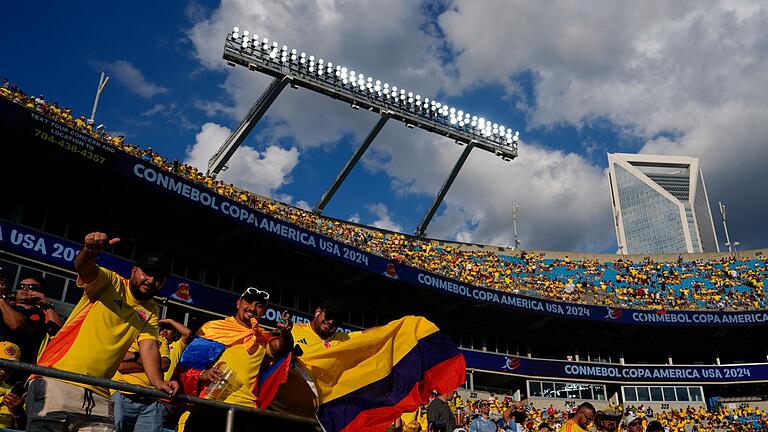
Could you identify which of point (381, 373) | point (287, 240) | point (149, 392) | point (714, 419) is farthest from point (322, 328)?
point (714, 419)

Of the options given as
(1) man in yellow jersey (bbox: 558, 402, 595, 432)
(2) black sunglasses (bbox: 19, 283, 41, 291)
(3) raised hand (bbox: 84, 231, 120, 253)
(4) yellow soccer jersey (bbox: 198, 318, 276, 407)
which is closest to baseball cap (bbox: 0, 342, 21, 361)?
(2) black sunglasses (bbox: 19, 283, 41, 291)

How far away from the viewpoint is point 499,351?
36062 millimetres

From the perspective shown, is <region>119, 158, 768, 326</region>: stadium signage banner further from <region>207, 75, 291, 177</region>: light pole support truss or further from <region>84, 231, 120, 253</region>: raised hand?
<region>84, 231, 120, 253</region>: raised hand

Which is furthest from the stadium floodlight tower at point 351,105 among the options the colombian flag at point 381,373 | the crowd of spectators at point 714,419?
the colombian flag at point 381,373

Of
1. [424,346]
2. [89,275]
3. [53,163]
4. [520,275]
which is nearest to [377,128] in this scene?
[520,275]

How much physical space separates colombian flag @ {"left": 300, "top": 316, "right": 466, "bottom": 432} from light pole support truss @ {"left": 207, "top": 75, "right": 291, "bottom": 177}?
87.4 feet

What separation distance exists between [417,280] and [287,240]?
7719mm

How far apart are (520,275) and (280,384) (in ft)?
125

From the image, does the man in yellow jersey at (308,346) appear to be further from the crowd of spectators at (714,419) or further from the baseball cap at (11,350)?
the crowd of spectators at (714,419)

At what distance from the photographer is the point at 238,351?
4.42m

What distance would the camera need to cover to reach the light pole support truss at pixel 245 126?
31703 mm

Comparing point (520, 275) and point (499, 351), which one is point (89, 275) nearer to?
point (499, 351)

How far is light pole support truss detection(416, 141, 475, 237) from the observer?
1580 inches

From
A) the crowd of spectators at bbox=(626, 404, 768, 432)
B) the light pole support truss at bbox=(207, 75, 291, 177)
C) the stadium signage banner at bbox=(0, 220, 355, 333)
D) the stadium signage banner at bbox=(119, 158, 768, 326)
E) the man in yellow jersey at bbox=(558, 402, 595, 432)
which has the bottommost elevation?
the man in yellow jersey at bbox=(558, 402, 595, 432)
